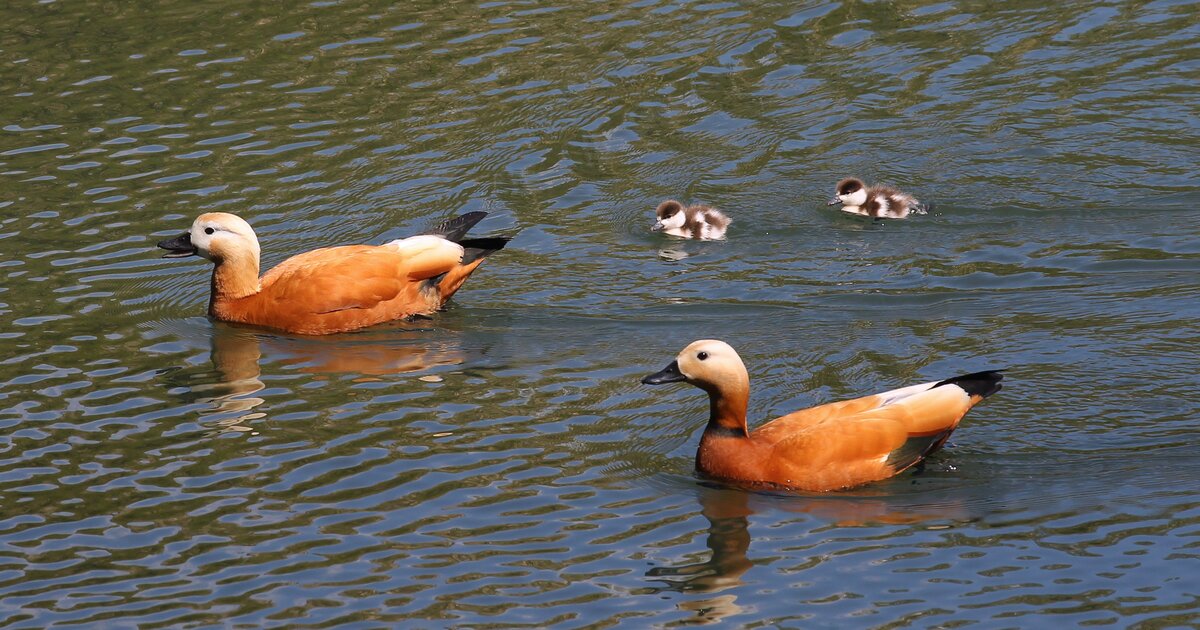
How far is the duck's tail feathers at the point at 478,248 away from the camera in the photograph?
1231 cm

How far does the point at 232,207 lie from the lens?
14148 millimetres

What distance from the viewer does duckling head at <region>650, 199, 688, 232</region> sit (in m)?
13.3

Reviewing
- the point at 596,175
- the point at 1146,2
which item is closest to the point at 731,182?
the point at 596,175

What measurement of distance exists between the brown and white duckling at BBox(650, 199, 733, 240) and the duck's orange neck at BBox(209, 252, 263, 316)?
334 centimetres

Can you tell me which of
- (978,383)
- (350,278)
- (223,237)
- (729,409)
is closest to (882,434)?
(978,383)

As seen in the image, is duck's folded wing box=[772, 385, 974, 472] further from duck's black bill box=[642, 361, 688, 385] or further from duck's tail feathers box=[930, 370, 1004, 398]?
Answer: duck's black bill box=[642, 361, 688, 385]

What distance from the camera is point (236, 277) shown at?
12242 millimetres

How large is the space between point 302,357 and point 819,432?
4107mm

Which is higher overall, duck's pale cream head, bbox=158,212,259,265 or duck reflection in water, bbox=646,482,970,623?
duck's pale cream head, bbox=158,212,259,265

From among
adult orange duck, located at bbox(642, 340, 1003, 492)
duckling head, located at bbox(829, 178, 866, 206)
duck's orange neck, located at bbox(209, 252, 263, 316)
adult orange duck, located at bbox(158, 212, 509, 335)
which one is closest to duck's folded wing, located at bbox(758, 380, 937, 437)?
adult orange duck, located at bbox(642, 340, 1003, 492)

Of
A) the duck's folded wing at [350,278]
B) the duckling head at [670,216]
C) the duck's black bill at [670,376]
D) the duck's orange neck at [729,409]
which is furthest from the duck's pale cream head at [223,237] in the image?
the duck's orange neck at [729,409]

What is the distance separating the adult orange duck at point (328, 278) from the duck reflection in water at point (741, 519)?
148 inches

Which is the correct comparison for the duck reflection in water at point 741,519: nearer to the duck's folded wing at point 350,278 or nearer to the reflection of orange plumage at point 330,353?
the reflection of orange plumage at point 330,353

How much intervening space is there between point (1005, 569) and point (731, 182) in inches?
283
